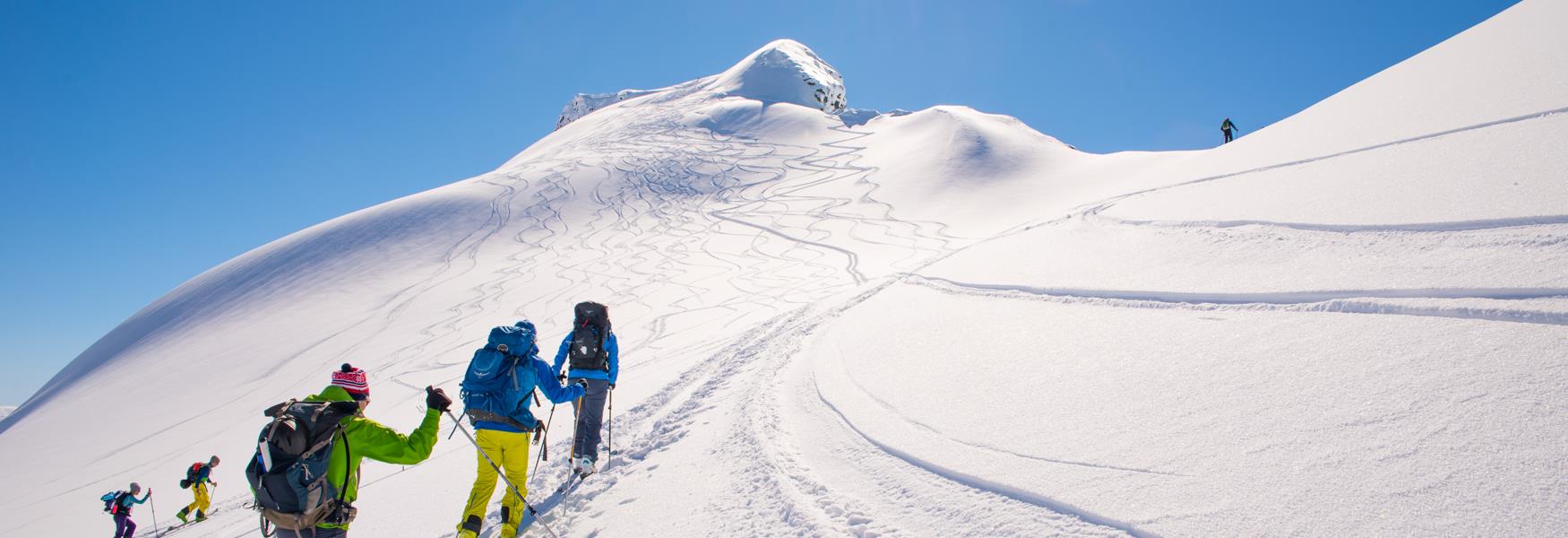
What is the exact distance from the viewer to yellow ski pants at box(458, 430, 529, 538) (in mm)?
4898

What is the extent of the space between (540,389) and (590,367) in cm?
93

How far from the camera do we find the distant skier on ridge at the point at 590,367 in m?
6.19

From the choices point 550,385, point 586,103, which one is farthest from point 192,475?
point 586,103

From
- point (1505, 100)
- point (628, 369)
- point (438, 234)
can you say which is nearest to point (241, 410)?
point (628, 369)

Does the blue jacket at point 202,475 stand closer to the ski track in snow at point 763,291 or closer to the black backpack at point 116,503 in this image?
the black backpack at point 116,503

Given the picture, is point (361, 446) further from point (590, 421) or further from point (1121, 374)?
point (1121, 374)

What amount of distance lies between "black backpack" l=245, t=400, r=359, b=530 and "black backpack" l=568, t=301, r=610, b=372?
2700 millimetres

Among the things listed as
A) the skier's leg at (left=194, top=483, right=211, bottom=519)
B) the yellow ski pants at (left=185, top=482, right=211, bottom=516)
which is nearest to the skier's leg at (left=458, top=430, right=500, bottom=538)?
the skier's leg at (left=194, top=483, right=211, bottom=519)

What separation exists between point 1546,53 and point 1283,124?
4.48 m

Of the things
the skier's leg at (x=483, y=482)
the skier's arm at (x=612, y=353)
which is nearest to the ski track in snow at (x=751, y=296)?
the skier's leg at (x=483, y=482)

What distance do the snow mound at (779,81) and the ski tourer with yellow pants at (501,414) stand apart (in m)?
61.3

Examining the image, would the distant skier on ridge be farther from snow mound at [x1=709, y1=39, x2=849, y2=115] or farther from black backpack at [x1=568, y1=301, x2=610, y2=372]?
snow mound at [x1=709, y1=39, x2=849, y2=115]

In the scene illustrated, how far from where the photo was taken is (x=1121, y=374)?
474 cm

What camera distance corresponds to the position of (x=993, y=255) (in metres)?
10.4
